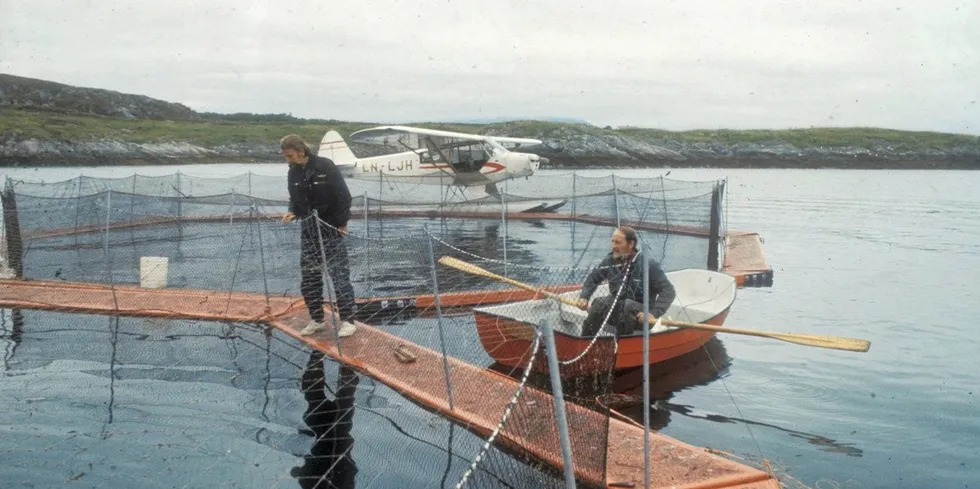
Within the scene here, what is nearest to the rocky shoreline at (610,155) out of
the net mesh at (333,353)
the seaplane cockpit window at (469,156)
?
the seaplane cockpit window at (469,156)

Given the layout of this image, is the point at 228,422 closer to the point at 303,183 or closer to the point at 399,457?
the point at 399,457

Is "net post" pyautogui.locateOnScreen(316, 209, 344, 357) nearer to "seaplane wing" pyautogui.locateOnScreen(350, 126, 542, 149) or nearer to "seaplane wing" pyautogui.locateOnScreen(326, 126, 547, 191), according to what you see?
"seaplane wing" pyautogui.locateOnScreen(326, 126, 547, 191)

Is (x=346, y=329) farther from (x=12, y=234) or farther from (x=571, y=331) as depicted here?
(x=12, y=234)

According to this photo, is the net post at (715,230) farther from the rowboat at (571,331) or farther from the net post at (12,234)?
the net post at (12,234)

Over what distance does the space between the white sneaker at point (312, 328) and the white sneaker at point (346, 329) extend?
0.33m

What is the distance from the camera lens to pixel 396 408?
641cm

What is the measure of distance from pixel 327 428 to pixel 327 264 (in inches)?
79.7

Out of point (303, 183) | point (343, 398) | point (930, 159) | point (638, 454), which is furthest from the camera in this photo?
point (930, 159)

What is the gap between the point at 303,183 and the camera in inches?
311

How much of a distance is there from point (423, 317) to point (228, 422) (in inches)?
178

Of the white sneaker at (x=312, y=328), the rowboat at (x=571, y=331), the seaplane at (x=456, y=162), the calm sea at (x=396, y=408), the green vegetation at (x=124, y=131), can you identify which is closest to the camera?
the calm sea at (x=396, y=408)

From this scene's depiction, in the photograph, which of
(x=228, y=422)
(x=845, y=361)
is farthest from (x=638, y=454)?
(x=845, y=361)

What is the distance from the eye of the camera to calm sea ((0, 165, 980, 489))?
5352 mm

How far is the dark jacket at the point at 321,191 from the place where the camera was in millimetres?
7848
